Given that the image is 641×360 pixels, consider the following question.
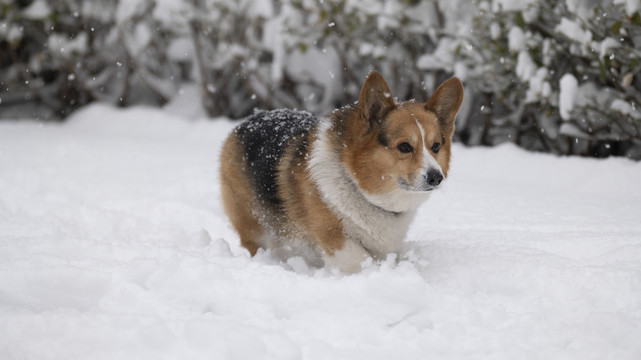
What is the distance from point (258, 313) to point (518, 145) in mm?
4877

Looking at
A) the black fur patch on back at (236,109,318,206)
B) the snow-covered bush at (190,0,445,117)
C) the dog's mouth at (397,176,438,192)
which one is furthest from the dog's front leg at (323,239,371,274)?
the snow-covered bush at (190,0,445,117)

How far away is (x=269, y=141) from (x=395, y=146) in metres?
0.92

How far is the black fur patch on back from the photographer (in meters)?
3.43

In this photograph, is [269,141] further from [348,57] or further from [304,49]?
[348,57]

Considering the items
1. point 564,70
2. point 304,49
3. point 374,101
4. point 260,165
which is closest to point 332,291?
point 374,101

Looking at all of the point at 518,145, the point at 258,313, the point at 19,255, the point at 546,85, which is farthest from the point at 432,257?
the point at 518,145

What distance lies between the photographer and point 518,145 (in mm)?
6512

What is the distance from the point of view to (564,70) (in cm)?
588

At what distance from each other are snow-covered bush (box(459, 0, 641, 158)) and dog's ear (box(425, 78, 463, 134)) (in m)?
2.15

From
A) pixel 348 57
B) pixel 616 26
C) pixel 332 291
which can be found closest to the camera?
pixel 332 291

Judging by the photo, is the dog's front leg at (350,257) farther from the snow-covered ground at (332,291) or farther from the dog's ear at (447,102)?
the dog's ear at (447,102)

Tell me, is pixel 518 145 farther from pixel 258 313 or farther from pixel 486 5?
pixel 258 313

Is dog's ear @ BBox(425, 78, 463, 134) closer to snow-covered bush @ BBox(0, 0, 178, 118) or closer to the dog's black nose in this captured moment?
the dog's black nose

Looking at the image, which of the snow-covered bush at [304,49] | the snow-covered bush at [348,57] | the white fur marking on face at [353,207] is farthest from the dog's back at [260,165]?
the snow-covered bush at [304,49]
